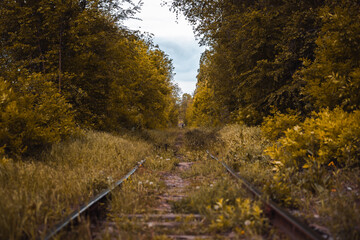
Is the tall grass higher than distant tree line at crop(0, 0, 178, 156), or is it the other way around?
distant tree line at crop(0, 0, 178, 156)

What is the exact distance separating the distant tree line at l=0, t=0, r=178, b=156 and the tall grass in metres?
0.96

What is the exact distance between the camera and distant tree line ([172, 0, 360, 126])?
584cm

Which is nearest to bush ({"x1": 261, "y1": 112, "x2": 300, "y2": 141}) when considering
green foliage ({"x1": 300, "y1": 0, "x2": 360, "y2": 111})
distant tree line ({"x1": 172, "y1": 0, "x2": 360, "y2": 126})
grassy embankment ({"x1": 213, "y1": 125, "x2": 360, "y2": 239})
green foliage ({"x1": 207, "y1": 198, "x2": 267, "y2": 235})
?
distant tree line ({"x1": 172, "y1": 0, "x2": 360, "y2": 126})

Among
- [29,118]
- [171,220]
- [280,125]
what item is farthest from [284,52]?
[29,118]

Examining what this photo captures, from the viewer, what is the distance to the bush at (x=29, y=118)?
5410mm

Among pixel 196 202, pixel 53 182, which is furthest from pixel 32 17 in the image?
pixel 196 202

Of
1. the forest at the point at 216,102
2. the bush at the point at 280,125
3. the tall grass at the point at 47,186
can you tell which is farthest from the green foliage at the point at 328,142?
the tall grass at the point at 47,186

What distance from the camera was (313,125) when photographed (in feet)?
17.3

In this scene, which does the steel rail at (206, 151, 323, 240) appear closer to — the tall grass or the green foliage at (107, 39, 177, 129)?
the tall grass

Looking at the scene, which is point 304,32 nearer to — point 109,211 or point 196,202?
point 196,202

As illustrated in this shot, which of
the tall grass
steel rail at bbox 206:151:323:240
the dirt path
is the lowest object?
the dirt path

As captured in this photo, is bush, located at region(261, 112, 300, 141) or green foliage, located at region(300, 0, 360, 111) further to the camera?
bush, located at region(261, 112, 300, 141)

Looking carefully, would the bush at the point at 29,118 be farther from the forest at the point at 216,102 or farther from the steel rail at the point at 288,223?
the steel rail at the point at 288,223

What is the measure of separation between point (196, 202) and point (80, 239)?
6.19ft
